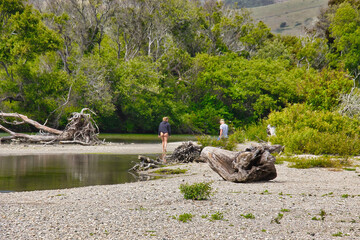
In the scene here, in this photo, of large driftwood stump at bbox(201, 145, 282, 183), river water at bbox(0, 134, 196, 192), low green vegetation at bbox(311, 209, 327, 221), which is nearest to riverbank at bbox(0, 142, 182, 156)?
river water at bbox(0, 134, 196, 192)

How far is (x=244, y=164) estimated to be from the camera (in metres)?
15.4

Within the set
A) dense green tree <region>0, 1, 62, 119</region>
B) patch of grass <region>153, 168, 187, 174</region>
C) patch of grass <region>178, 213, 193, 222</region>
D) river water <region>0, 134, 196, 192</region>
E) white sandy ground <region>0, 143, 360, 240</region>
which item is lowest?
river water <region>0, 134, 196, 192</region>

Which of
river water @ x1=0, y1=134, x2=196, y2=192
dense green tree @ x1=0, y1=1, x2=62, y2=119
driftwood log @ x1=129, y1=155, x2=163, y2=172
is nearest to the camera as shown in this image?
river water @ x1=0, y1=134, x2=196, y2=192

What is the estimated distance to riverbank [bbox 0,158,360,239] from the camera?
8.33 metres

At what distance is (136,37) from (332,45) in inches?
1283

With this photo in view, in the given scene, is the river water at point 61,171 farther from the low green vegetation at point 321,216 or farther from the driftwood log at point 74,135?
the low green vegetation at point 321,216

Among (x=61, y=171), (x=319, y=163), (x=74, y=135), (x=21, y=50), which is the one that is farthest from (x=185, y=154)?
(x=21, y=50)

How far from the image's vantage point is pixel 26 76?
140 feet

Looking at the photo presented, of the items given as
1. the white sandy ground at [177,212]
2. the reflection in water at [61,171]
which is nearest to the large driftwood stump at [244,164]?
the white sandy ground at [177,212]

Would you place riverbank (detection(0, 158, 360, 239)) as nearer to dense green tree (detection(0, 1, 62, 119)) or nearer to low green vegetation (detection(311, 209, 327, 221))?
low green vegetation (detection(311, 209, 327, 221))

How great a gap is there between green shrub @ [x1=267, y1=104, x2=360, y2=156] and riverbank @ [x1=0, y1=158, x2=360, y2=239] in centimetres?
929

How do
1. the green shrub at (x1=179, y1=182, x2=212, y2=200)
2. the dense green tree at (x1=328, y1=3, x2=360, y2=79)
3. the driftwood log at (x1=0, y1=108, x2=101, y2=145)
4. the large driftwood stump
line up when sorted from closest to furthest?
the green shrub at (x1=179, y1=182, x2=212, y2=200) < the large driftwood stump < the driftwood log at (x1=0, y1=108, x2=101, y2=145) < the dense green tree at (x1=328, y1=3, x2=360, y2=79)

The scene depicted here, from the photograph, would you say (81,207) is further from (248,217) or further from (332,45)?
(332,45)

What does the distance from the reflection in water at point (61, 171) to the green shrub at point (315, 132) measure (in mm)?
9115
